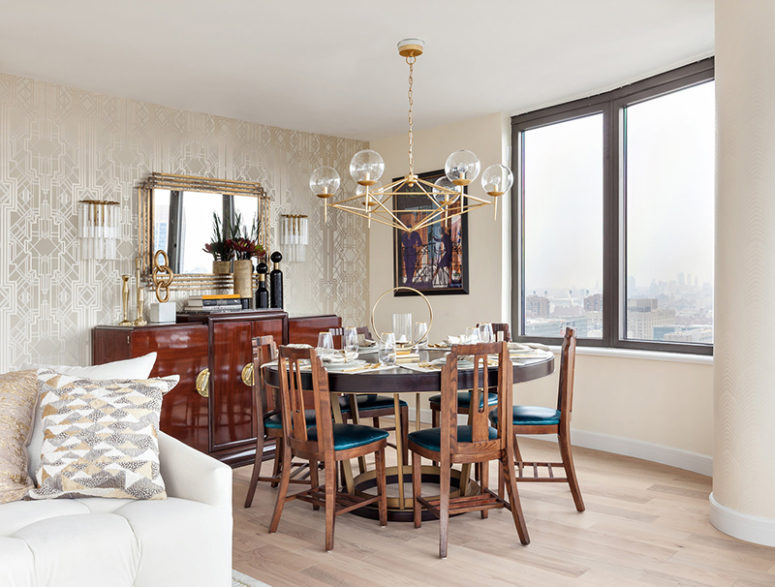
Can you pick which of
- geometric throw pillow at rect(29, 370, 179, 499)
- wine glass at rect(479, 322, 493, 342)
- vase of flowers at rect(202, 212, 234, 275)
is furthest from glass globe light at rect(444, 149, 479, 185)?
vase of flowers at rect(202, 212, 234, 275)

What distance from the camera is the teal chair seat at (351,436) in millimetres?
3039

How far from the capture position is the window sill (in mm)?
4113

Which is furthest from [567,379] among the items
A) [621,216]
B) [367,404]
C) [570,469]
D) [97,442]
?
[97,442]

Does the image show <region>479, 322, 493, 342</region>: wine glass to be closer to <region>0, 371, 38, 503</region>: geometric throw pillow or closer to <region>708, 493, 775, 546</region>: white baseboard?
<region>708, 493, 775, 546</region>: white baseboard

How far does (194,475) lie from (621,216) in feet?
11.8

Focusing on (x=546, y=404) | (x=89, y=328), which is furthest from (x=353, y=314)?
(x=89, y=328)

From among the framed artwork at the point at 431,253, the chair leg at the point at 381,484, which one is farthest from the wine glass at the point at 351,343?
the framed artwork at the point at 431,253

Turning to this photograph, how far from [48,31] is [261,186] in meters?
2.19

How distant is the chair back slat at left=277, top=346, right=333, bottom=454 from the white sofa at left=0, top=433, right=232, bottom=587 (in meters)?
0.74

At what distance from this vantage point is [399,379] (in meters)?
2.88

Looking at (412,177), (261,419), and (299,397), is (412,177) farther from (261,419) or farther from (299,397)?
(261,419)

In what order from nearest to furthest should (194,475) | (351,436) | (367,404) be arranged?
(194,475), (351,436), (367,404)

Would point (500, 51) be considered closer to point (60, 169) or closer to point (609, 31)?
point (609, 31)

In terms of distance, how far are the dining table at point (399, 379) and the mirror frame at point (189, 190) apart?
6.26 ft
